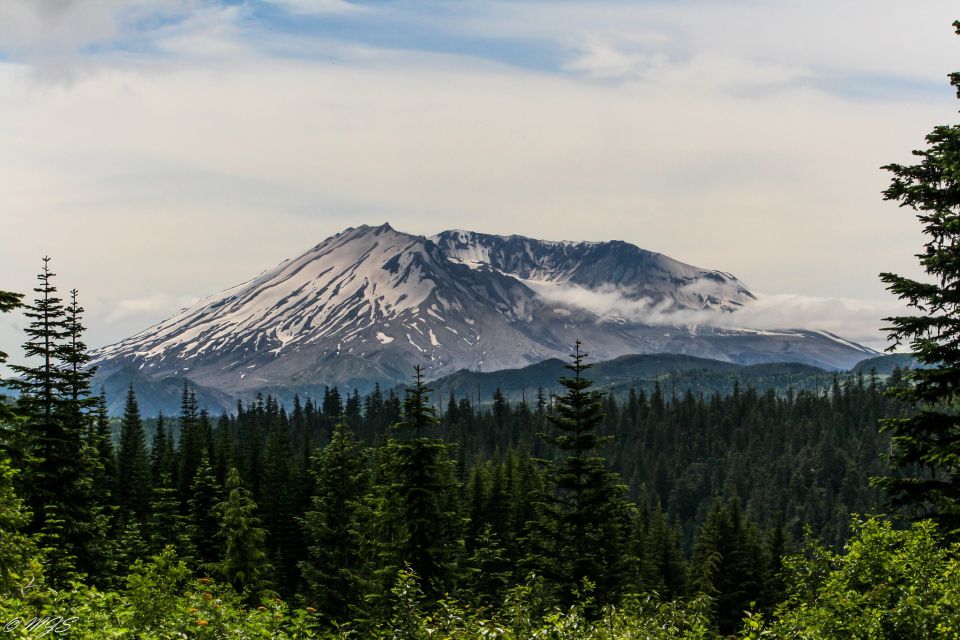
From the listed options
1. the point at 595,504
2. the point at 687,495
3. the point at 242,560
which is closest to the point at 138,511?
the point at 242,560

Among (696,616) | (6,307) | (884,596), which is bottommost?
(696,616)

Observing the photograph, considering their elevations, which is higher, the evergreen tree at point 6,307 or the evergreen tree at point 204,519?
the evergreen tree at point 6,307

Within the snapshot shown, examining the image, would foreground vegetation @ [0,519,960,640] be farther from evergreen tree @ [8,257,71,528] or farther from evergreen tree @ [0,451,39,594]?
evergreen tree @ [8,257,71,528]

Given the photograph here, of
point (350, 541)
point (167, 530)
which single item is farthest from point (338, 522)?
point (167, 530)

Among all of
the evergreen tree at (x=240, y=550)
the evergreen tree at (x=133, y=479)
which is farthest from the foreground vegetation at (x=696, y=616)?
the evergreen tree at (x=133, y=479)

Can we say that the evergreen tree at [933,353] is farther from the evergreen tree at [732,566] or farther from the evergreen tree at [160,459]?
the evergreen tree at [160,459]

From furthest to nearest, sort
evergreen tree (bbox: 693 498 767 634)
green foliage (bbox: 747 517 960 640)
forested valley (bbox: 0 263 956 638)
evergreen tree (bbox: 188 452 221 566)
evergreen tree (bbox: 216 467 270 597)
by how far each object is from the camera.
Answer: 1. evergreen tree (bbox: 693 498 767 634)
2. evergreen tree (bbox: 188 452 221 566)
3. evergreen tree (bbox: 216 467 270 597)
4. forested valley (bbox: 0 263 956 638)
5. green foliage (bbox: 747 517 960 640)

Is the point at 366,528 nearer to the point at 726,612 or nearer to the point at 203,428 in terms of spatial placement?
the point at 726,612

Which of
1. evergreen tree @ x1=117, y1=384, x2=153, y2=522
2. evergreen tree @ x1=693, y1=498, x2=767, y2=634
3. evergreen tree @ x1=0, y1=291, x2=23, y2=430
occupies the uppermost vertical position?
evergreen tree @ x1=0, y1=291, x2=23, y2=430

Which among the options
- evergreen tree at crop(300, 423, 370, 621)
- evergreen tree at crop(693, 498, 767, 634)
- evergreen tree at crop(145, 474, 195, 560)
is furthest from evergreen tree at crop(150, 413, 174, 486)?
evergreen tree at crop(693, 498, 767, 634)

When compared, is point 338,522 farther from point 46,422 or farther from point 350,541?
point 46,422

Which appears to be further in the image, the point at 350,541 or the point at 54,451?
the point at 350,541

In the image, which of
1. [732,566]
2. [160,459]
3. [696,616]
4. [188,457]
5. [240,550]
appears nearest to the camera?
[696,616]

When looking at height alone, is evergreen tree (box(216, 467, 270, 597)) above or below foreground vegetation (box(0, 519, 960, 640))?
below
